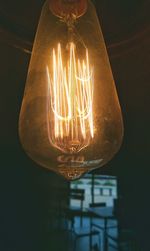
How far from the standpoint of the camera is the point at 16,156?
0.77 m

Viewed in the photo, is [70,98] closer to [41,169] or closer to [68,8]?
[68,8]

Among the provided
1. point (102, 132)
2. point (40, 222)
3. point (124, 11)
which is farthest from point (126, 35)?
point (40, 222)

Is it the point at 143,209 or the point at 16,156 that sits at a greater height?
the point at 16,156

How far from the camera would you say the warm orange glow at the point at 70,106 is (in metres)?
0.39

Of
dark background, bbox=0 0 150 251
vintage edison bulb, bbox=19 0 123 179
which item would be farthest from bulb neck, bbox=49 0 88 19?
dark background, bbox=0 0 150 251

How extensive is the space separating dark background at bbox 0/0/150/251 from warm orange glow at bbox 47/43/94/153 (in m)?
0.24

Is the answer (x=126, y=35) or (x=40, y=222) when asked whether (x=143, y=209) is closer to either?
(x=40, y=222)

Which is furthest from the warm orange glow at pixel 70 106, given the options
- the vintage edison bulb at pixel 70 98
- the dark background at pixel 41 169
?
the dark background at pixel 41 169

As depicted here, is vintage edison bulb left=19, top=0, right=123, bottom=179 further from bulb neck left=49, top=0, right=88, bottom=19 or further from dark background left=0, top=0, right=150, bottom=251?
dark background left=0, top=0, right=150, bottom=251

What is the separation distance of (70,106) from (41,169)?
1.37 ft

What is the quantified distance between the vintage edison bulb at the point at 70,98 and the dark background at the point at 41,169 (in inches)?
7.0

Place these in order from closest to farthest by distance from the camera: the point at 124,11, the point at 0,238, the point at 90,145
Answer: the point at 90,145, the point at 124,11, the point at 0,238

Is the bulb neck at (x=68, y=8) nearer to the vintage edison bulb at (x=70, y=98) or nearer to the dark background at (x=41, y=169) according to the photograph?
the vintage edison bulb at (x=70, y=98)

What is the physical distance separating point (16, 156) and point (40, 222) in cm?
21
